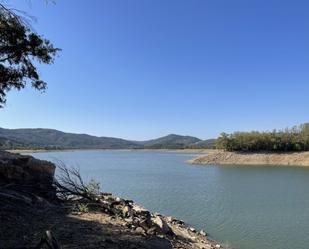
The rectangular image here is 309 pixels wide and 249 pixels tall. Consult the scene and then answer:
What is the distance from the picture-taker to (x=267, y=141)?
92625mm

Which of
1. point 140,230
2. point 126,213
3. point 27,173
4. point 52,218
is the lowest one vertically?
point 140,230

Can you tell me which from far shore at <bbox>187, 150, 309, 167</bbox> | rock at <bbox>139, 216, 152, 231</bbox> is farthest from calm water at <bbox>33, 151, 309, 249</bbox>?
far shore at <bbox>187, 150, 309, 167</bbox>

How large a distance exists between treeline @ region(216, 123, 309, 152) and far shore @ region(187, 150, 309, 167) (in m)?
3.20

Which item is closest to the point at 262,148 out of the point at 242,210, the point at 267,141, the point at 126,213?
the point at 267,141

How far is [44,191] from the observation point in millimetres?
11602

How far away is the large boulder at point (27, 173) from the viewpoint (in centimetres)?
1109

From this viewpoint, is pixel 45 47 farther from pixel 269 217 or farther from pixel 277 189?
pixel 277 189

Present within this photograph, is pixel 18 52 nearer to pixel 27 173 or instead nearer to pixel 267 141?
pixel 27 173

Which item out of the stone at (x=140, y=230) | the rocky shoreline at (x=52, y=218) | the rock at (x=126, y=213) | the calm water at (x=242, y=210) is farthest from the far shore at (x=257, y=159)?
the stone at (x=140, y=230)

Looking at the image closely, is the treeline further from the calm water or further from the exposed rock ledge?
the calm water

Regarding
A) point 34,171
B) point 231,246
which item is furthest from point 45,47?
point 231,246

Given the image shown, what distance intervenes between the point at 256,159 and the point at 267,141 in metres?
9.11

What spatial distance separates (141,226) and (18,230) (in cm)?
398

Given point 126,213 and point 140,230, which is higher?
point 126,213
